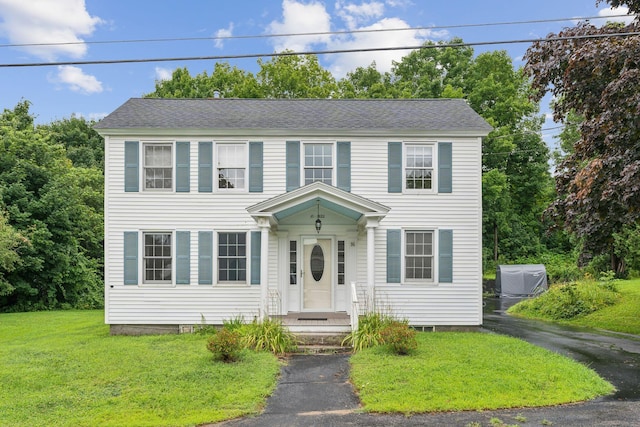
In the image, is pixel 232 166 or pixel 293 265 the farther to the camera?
pixel 293 265

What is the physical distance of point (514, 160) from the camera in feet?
109

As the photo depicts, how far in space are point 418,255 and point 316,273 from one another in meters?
2.67

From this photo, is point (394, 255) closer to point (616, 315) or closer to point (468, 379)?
point (468, 379)

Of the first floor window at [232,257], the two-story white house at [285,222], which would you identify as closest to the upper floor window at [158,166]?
the two-story white house at [285,222]

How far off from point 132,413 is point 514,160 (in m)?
31.7

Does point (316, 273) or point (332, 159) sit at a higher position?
point (332, 159)

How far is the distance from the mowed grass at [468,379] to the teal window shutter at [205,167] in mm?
5814

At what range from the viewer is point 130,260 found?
40.2ft

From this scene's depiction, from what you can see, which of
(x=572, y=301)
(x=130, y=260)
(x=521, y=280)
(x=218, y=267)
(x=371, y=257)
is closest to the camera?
(x=371, y=257)

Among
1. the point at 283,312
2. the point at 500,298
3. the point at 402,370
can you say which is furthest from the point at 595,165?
the point at 500,298

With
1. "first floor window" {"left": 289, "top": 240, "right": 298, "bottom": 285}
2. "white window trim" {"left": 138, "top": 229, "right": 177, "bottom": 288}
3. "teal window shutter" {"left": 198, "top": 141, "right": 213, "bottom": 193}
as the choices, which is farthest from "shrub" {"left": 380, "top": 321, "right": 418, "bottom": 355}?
"teal window shutter" {"left": 198, "top": 141, "right": 213, "bottom": 193}

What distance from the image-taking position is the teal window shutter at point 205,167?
40.8 ft

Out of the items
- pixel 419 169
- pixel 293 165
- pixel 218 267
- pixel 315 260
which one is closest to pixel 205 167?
pixel 293 165

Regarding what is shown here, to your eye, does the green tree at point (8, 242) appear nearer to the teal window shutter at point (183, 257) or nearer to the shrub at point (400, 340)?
the teal window shutter at point (183, 257)
